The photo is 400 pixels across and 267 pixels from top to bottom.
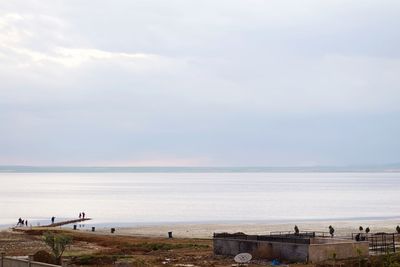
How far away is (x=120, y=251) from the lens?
5200 cm

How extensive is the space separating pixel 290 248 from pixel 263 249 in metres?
2.06

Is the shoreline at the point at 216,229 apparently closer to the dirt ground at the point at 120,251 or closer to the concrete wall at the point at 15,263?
the dirt ground at the point at 120,251

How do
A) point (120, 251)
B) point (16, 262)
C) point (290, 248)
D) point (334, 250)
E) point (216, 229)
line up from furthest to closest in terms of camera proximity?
1. point (216, 229)
2. point (120, 251)
3. point (290, 248)
4. point (334, 250)
5. point (16, 262)

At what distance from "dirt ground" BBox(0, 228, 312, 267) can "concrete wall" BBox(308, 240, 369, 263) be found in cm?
281

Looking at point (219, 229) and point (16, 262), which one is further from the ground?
point (219, 229)

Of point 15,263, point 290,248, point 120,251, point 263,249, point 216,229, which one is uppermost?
point 216,229

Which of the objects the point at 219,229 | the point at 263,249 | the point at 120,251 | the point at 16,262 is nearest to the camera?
the point at 16,262

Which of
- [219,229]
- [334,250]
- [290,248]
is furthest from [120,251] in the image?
[219,229]

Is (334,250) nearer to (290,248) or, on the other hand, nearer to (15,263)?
(290,248)

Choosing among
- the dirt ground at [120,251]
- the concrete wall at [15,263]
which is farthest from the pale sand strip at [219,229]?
the concrete wall at [15,263]

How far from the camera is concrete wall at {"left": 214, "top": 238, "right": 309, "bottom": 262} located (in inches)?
1598

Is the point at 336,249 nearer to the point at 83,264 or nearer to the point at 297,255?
the point at 297,255

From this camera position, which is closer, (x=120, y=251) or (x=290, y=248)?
(x=290, y=248)

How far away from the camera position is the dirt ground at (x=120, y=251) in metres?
42.2
